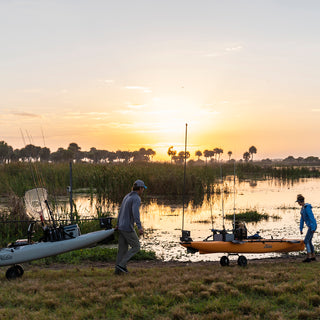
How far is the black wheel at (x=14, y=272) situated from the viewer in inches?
309

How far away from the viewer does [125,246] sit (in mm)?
8375

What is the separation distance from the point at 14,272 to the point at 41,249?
667mm

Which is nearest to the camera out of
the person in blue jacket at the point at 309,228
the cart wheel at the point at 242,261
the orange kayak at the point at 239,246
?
the cart wheel at the point at 242,261

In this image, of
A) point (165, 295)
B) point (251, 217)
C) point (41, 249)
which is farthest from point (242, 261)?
point (251, 217)

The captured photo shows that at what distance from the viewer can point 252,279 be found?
7.27m

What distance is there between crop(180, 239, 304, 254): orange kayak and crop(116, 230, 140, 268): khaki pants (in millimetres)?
1644

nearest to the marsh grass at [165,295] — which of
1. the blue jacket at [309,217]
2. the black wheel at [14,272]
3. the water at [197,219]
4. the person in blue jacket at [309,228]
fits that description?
the black wheel at [14,272]

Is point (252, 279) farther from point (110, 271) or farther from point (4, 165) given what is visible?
point (4, 165)

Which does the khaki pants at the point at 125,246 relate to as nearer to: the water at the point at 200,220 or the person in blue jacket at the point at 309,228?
the water at the point at 200,220

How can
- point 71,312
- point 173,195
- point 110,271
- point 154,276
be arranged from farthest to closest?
point 173,195, point 110,271, point 154,276, point 71,312

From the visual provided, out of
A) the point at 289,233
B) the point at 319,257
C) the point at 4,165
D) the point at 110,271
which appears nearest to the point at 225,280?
the point at 110,271

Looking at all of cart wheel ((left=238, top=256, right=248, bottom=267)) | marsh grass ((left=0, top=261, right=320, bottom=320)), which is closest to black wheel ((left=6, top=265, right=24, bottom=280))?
marsh grass ((left=0, top=261, right=320, bottom=320))

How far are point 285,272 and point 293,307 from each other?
2040mm

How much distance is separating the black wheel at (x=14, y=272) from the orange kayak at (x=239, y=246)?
12.0 ft
